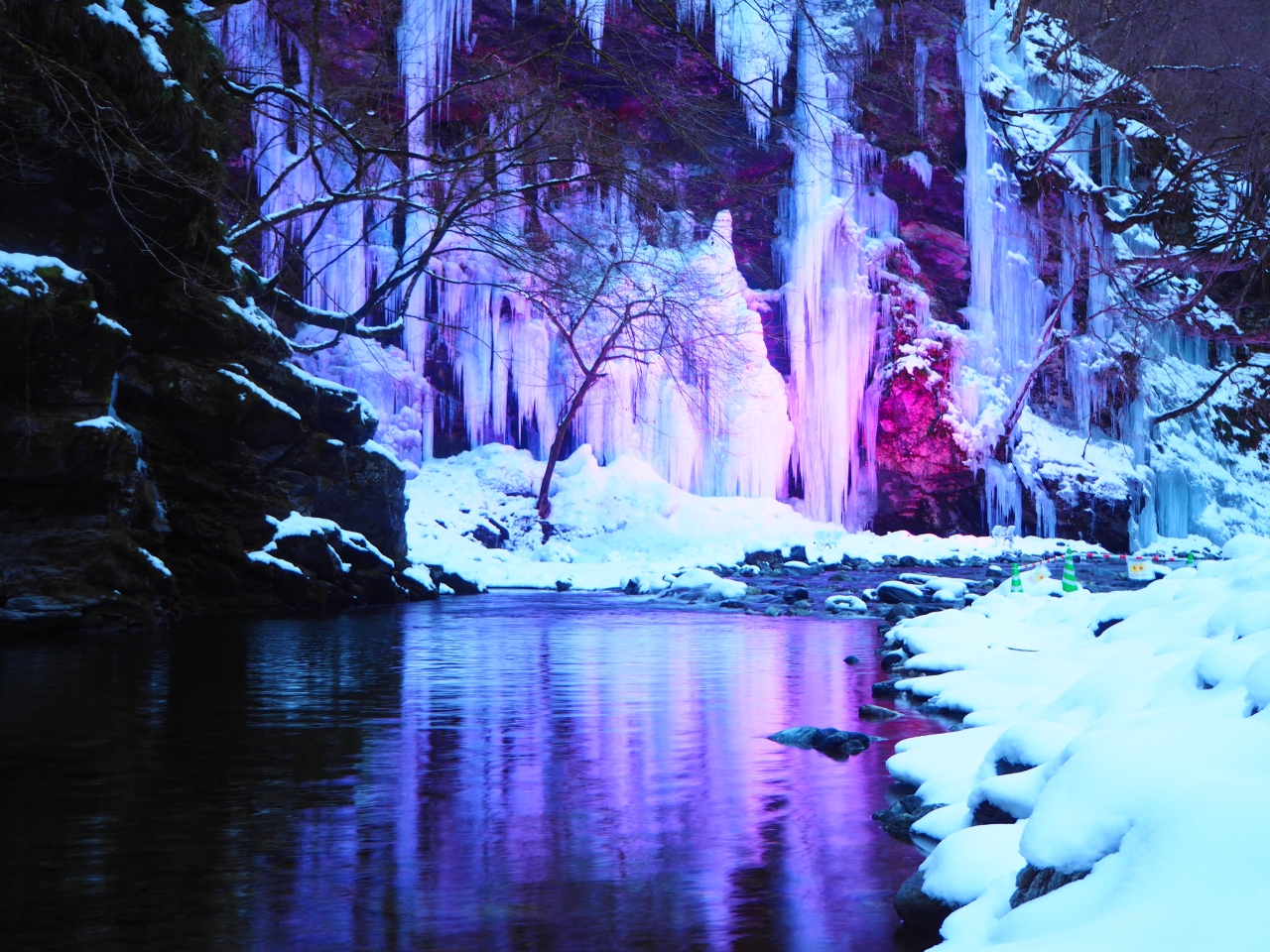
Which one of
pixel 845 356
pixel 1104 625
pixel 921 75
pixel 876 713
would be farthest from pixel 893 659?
pixel 921 75

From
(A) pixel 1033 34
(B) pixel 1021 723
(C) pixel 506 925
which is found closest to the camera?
(C) pixel 506 925

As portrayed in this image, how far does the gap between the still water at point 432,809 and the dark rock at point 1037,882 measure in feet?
1.75

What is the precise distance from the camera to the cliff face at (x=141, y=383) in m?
7.79

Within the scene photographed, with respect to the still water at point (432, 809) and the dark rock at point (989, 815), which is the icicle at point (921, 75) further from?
the dark rock at point (989, 815)

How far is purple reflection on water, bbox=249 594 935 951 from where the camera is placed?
7.64 feet

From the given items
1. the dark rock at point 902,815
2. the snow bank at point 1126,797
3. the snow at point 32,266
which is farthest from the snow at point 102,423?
the dark rock at point 902,815

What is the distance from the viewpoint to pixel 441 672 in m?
6.35

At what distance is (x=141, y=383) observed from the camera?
9.47 metres

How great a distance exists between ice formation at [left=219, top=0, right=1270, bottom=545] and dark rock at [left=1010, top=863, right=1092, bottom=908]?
57.4 ft

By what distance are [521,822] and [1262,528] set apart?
2536 cm

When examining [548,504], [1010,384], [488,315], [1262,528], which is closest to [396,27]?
[488,315]

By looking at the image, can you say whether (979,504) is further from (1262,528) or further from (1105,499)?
(1262,528)

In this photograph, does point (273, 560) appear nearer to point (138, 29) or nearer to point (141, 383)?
point (141, 383)

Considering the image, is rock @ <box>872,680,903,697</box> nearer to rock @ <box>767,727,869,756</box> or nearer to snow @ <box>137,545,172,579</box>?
rock @ <box>767,727,869,756</box>
